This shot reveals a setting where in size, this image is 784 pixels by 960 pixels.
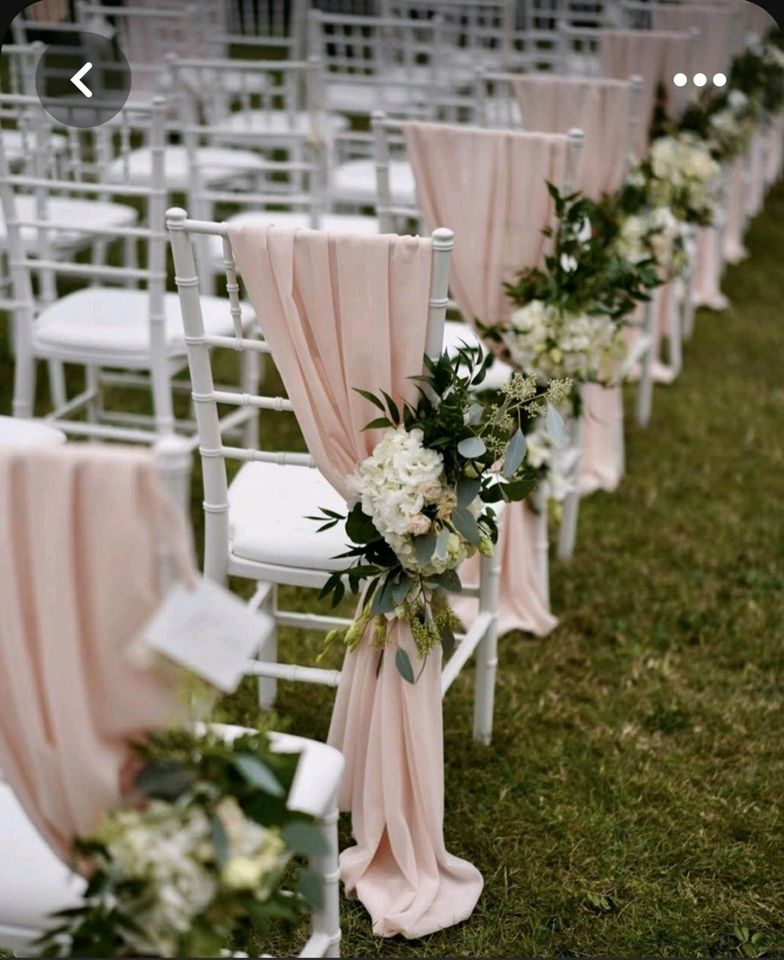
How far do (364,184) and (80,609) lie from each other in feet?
12.0

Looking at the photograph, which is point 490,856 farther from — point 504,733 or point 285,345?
point 285,345

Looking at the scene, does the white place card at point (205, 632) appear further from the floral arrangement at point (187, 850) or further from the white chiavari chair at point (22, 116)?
the white chiavari chair at point (22, 116)

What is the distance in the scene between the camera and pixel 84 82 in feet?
15.9

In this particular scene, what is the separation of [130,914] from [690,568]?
96.1 inches

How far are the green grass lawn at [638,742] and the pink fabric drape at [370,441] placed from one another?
0.09 m

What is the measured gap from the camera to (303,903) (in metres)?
1.39

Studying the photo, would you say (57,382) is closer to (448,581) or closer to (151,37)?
(448,581)

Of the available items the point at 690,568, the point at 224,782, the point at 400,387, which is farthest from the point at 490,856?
the point at 690,568

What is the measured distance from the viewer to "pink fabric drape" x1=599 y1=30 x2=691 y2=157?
156 inches

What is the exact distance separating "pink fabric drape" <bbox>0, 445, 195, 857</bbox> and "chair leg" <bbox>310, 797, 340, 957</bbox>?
0.37 meters

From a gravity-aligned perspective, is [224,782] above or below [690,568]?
above

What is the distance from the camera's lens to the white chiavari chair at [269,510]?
1974 mm

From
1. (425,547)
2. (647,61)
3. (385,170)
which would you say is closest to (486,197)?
(385,170)

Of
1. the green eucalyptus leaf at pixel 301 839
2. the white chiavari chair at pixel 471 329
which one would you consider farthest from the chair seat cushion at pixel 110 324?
the green eucalyptus leaf at pixel 301 839
